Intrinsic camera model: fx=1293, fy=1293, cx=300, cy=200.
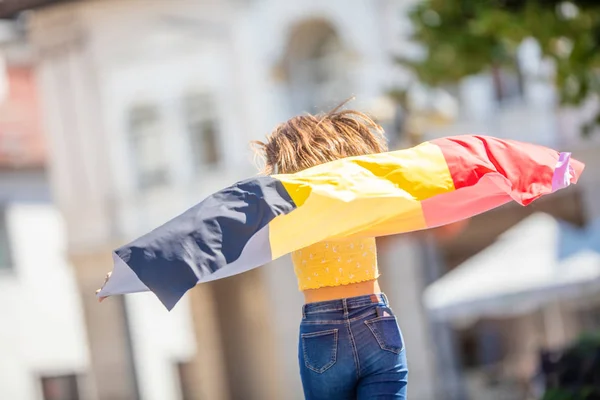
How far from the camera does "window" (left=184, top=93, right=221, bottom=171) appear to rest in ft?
86.4

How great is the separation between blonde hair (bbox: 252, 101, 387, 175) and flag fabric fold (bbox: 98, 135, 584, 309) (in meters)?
0.11

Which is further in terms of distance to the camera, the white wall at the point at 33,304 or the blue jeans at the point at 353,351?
the white wall at the point at 33,304

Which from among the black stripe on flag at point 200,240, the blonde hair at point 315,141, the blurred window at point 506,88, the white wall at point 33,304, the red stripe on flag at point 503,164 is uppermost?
the blurred window at point 506,88

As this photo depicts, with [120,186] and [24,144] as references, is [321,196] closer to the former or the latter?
[120,186]

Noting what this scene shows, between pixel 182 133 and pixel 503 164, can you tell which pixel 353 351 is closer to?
pixel 503 164

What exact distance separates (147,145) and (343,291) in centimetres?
2239

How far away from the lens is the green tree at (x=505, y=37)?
11078 mm

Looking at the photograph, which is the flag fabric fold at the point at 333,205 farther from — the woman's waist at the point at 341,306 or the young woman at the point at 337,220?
the woman's waist at the point at 341,306

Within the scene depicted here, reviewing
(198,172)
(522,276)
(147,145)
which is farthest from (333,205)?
(147,145)

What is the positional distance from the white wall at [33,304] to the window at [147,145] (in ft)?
9.38

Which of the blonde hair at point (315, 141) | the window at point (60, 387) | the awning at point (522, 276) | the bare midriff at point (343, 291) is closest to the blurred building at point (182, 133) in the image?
the window at point (60, 387)

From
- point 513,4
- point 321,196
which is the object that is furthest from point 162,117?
point 321,196

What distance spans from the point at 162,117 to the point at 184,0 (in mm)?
2444

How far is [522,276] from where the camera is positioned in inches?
563
